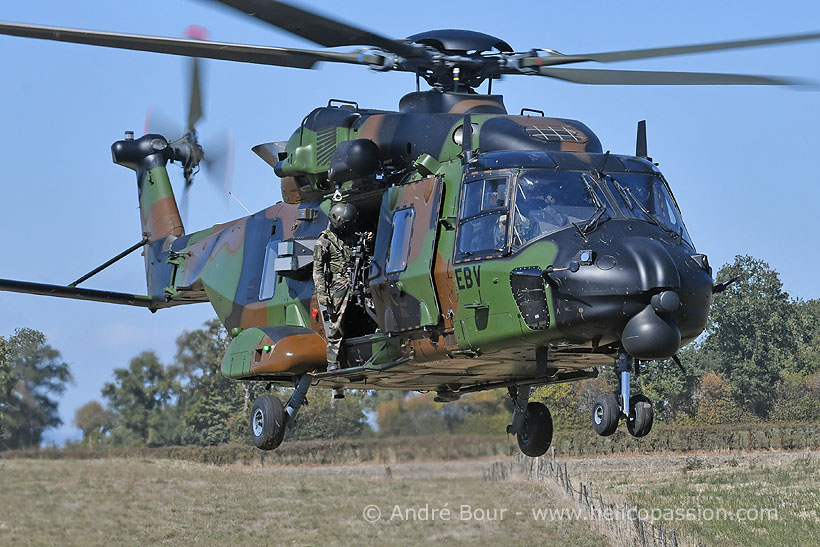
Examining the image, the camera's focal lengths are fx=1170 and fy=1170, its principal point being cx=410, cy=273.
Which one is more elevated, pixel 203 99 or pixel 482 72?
pixel 203 99

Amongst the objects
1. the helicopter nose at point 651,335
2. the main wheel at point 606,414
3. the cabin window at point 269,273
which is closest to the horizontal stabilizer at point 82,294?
the cabin window at point 269,273

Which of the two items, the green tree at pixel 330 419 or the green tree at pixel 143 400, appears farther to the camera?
the green tree at pixel 143 400

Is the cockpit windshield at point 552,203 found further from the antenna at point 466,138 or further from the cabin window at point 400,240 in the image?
the cabin window at point 400,240

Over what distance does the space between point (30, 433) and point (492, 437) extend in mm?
8130

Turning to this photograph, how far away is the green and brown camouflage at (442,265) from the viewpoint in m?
10.1

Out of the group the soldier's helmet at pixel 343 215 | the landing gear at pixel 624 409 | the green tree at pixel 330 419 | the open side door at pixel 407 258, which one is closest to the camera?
the landing gear at pixel 624 409

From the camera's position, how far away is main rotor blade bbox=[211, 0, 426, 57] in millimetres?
10117

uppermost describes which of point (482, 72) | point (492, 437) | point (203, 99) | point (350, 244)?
point (203, 99)

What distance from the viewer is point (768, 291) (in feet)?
104

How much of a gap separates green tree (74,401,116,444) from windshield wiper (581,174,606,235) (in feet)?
54.3

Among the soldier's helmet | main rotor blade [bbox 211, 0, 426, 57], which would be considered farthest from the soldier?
main rotor blade [bbox 211, 0, 426, 57]

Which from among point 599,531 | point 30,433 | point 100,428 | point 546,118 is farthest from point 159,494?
point 546,118

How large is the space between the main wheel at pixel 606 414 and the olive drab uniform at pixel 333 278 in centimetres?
302

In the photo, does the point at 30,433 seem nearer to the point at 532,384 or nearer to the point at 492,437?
the point at 492,437
